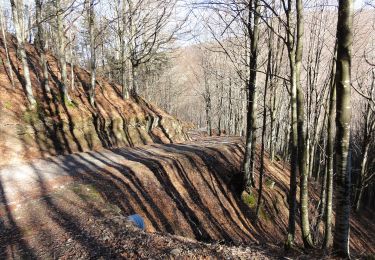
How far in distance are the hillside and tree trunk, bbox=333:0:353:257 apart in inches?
430

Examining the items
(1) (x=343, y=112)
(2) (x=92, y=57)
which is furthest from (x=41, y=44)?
(1) (x=343, y=112)

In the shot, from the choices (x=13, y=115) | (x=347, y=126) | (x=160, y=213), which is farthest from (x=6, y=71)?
(x=347, y=126)

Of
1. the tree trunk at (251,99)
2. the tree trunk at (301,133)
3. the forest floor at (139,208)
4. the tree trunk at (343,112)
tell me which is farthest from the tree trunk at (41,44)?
the tree trunk at (343,112)

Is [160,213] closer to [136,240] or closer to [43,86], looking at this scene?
[136,240]

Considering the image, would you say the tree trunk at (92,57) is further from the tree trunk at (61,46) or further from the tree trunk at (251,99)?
the tree trunk at (251,99)

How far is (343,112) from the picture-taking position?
4.91m

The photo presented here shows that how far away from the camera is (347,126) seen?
16.1ft

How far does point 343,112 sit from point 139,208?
6.34 metres

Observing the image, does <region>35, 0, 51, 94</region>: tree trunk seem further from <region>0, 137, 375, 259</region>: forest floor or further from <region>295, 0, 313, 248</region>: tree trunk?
<region>295, 0, 313, 248</region>: tree trunk

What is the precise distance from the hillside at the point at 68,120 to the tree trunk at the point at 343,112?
10.9m

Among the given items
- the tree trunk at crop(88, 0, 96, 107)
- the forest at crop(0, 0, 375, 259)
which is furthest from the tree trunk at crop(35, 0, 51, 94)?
the tree trunk at crop(88, 0, 96, 107)

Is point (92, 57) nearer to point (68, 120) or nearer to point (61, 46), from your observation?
point (61, 46)

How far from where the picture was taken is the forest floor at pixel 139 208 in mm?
5441

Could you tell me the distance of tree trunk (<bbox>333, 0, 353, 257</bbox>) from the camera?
4816 millimetres
